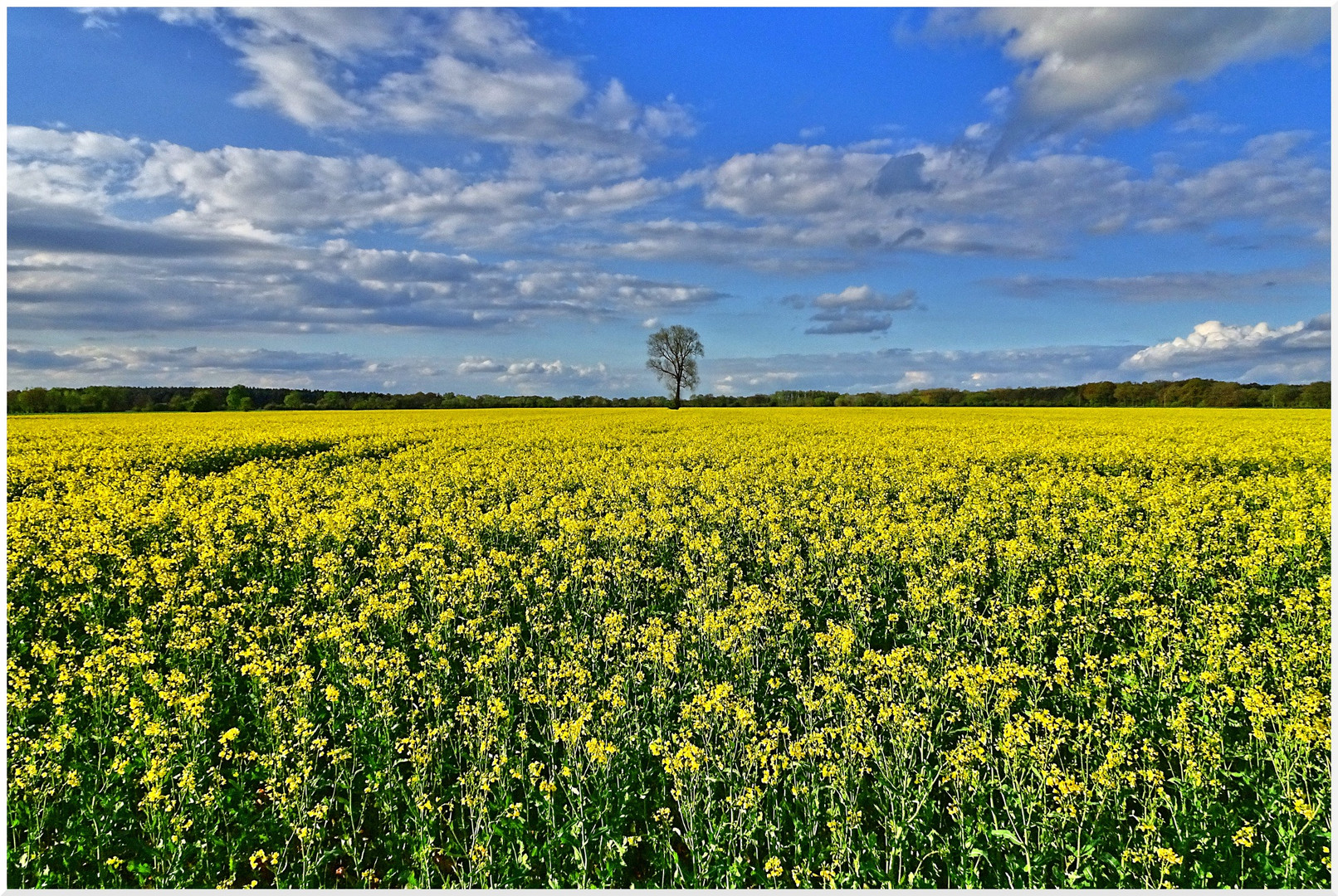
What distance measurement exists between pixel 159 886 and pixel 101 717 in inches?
95.2

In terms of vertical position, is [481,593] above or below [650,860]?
above

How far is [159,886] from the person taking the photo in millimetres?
4477

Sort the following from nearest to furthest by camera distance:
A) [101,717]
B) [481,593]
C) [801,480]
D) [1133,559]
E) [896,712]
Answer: [896,712]
[101,717]
[481,593]
[1133,559]
[801,480]

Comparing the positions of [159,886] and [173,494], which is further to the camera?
[173,494]

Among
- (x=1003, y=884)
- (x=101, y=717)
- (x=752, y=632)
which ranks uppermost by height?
(x=752, y=632)

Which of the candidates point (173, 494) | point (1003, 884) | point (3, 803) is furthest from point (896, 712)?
point (173, 494)

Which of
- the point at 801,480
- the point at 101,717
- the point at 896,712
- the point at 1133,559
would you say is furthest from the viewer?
the point at 801,480

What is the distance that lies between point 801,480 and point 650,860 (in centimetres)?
1240

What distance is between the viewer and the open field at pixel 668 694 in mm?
4703

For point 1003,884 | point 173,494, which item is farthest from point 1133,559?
point 173,494

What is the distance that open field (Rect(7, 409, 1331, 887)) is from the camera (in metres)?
Result: 4.70

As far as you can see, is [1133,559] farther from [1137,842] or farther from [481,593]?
[481,593]

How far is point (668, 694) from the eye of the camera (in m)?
6.71

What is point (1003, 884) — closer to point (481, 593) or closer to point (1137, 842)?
point (1137, 842)
